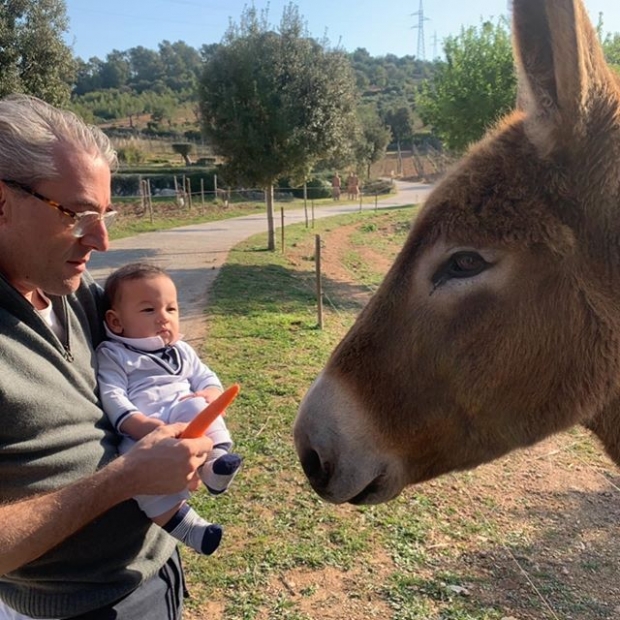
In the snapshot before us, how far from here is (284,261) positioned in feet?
57.7

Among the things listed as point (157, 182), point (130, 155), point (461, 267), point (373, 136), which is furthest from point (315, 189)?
point (461, 267)

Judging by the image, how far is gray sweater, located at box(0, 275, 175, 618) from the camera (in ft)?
5.56

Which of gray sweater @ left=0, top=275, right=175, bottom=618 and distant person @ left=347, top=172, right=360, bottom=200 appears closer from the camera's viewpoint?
gray sweater @ left=0, top=275, right=175, bottom=618

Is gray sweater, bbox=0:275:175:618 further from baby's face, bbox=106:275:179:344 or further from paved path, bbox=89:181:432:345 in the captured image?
Answer: paved path, bbox=89:181:432:345

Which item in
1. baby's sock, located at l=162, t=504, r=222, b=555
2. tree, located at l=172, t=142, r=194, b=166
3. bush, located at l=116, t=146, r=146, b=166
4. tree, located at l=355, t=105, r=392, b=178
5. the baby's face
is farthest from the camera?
tree, located at l=172, t=142, r=194, b=166

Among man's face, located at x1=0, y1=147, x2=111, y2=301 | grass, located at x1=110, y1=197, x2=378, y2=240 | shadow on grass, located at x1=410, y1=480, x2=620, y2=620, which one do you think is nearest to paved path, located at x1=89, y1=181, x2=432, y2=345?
grass, located at x1=110, y1=197, x2=378, y2=240

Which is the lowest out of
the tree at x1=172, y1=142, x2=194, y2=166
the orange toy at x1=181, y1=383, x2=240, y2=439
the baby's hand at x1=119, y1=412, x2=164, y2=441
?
the baby's hand at x1=119, y1=412, x2=164, y2=441

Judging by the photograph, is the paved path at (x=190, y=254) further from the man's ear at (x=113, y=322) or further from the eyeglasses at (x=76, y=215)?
the eyeglasses at (x=76, y=215)

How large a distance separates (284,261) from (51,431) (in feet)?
52.3

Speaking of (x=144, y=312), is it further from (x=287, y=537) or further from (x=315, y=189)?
(x=315, y=189)

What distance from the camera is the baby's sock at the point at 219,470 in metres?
2.11

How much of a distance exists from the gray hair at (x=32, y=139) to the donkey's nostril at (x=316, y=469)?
1.28 meters

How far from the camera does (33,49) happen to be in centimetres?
1650

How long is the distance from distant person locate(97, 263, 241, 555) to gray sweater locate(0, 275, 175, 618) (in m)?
0.08
